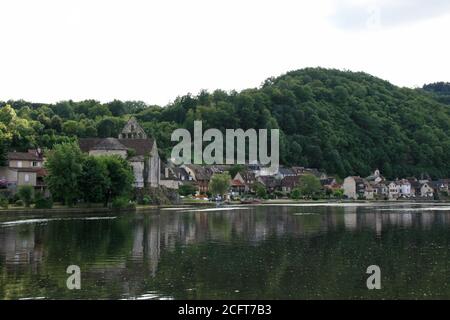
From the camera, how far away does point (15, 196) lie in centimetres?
8762

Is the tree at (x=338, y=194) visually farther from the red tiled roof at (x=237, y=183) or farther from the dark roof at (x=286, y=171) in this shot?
the red tiled roof at (x=237, y=183)

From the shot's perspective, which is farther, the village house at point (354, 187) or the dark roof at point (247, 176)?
the village house at point (354, 187)

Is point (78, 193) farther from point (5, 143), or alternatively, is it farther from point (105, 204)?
point (5, 143)

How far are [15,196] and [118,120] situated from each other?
79.5 m

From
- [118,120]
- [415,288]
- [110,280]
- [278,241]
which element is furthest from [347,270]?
[118,120]

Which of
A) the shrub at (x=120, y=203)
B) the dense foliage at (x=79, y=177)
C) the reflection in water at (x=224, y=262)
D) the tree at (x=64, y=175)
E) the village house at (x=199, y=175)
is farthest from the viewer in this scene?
the village house at (x=199, y=175)

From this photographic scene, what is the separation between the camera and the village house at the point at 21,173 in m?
96.5

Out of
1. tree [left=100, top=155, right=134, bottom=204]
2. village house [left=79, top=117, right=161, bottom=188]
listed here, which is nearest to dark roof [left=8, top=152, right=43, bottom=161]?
village house [left=79, top=117, right=161, bottom=188]

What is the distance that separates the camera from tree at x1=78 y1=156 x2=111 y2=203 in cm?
8662

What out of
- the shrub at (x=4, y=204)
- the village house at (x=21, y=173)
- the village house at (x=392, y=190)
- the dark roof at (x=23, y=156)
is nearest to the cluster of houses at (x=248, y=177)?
the village house at (x=392, y=190)

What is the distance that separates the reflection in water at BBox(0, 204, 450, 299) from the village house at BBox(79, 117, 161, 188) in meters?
57.1

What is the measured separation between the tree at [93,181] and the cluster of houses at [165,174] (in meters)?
13.1

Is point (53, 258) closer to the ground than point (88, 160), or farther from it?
closer to the ground

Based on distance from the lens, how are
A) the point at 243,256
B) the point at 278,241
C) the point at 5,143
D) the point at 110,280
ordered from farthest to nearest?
the point at 5,143 < the point at 278,241 < the point at 243,256 < the point at 110,280
